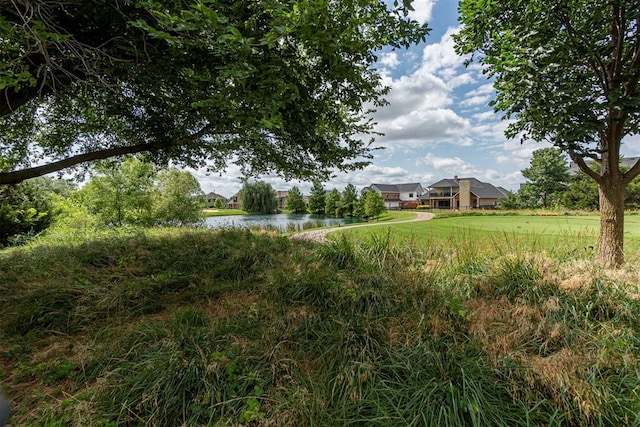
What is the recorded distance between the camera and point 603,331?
2477 mm

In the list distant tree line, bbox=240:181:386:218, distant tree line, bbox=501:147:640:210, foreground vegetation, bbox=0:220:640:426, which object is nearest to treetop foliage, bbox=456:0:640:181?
foreground vegetation, bbox=0:220:640:426

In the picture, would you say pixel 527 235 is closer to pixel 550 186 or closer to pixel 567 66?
pixel 567 66

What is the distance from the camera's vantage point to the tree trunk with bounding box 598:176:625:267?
3916 millimetres

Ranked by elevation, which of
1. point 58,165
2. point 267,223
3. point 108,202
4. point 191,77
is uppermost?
point 191,77

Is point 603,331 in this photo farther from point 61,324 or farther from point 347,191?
point 347,191

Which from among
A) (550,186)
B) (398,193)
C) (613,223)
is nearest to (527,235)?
(613,223)

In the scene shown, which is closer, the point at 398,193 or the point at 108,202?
the point at 108,202

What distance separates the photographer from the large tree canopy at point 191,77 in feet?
7.21

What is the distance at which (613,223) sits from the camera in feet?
12.9

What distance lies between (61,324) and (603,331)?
5.80m

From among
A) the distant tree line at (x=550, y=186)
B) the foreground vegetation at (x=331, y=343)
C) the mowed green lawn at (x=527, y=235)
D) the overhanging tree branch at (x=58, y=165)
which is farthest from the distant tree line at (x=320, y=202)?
the foreground vegetation at (x=331, y=343)

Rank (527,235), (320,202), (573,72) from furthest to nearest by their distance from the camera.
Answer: (320,202)
(527,235)
(573,72)

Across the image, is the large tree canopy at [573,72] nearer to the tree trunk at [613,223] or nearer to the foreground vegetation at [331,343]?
the tree trunk at [613,223]

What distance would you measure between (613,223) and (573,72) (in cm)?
239
